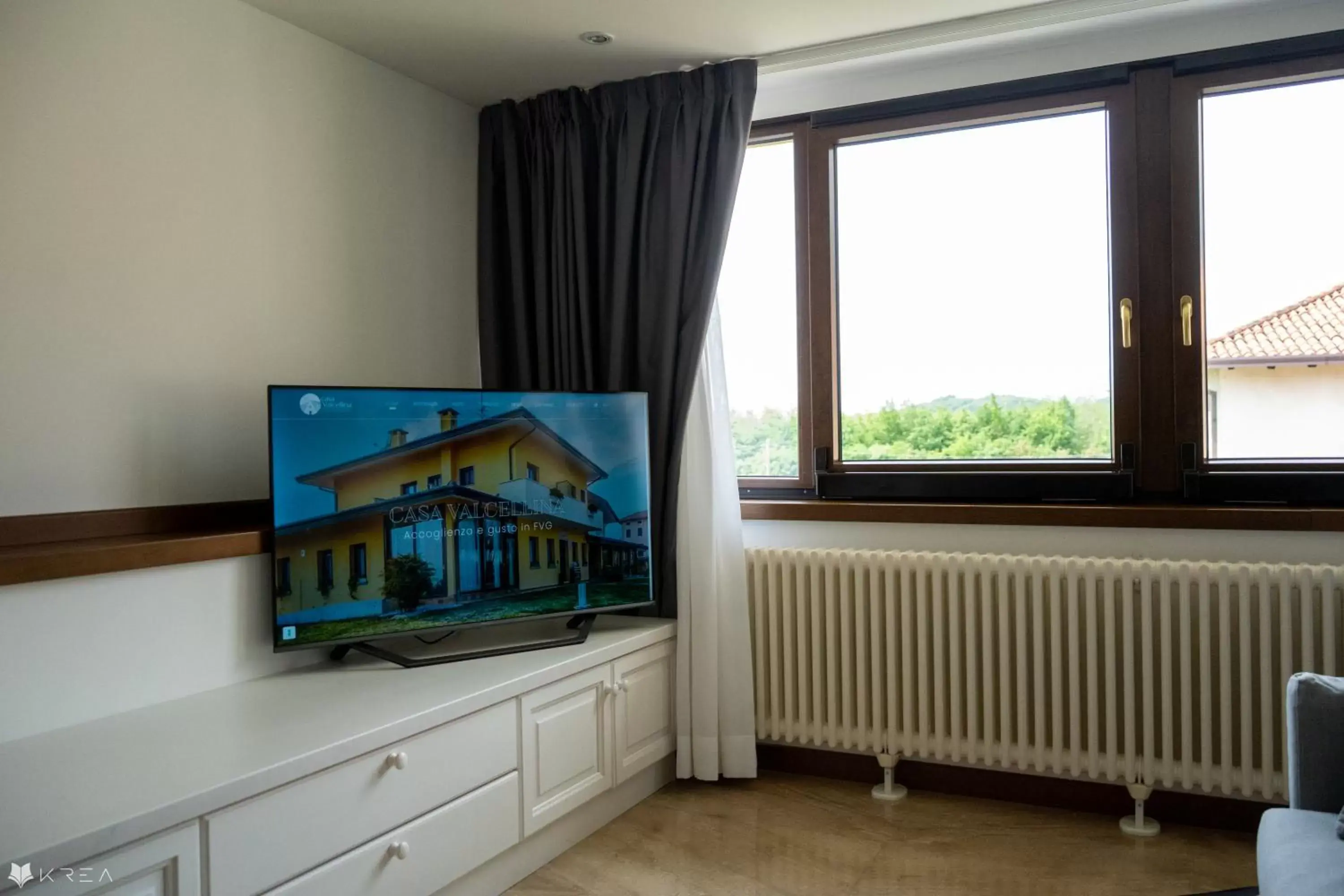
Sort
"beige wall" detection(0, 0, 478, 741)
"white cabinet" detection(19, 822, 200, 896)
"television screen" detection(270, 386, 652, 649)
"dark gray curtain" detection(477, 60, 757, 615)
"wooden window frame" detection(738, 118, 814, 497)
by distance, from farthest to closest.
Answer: "wooden window frame" detection(738, 118, 814, 497)
"dark gray curtain" detection(477, 60, 757, 615)
"television screen" detection(270, 386, 652, 649)
"beige wall" detection(0, 0, 478, 741)
"white cabinet" detection(19, 822, 200, 896)

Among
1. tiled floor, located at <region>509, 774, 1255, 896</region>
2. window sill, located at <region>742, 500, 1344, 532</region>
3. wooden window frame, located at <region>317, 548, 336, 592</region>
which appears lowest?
tiled floor, located at <region>509, 774, 1255, 896</region>

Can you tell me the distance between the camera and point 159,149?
2512mm

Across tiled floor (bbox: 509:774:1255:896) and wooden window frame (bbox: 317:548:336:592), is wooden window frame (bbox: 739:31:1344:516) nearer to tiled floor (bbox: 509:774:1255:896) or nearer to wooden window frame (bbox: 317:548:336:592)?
tiled floor (bbox: 509:774:1255:896)

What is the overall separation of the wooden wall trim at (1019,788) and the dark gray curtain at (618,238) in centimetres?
69

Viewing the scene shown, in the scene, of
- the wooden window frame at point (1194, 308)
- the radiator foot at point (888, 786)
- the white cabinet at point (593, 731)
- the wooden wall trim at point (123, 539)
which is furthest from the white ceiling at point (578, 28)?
the radiator foot at point (888, 786)

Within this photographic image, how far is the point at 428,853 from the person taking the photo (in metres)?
2.21

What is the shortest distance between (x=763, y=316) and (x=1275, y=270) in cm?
157

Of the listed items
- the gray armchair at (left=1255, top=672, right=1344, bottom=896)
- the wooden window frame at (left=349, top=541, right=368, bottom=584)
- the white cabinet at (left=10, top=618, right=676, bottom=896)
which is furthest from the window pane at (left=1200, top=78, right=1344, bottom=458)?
the wooden window frame at (left=349, top=541, right=368, bottom=584)

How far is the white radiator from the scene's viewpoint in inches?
105

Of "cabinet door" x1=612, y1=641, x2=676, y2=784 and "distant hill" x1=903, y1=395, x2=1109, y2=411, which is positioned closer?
"cabinet door" x1=612, y1=641, x2=676, y2=784

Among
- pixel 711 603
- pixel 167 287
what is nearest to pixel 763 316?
pixel 711 603

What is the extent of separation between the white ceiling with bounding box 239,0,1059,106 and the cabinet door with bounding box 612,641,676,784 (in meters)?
1.87

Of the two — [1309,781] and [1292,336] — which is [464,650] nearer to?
[1309,781]

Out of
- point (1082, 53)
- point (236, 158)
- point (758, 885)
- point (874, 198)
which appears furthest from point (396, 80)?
point (758, 885)
